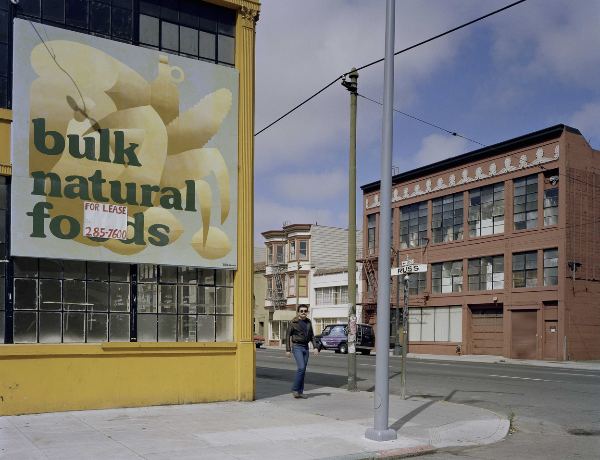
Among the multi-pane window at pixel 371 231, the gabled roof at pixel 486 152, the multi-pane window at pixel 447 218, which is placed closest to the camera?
the gabled roof at pixel 486 152

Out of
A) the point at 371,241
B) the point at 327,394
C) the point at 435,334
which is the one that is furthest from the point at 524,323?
the point at 327,394

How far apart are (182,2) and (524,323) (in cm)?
2998

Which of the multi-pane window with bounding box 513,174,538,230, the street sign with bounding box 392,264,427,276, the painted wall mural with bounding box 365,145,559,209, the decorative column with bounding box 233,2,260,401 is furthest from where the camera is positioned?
the multi-pane window with bounding box 513,174,538,230

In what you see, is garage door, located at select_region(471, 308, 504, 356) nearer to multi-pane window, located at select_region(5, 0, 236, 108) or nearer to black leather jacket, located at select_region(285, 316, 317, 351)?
black leather jacket, located at select_region(285, 316, 317, 351)

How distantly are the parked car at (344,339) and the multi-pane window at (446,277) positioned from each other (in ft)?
21.1

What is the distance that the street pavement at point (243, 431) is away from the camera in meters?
7.68

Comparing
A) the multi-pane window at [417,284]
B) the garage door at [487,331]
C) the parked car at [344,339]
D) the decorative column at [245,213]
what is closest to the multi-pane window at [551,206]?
the garage door at [487,331]

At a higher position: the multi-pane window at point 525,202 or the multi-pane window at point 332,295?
the multi-pane window at point 525,202

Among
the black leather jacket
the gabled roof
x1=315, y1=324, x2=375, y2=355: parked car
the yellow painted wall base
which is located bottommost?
x1=315, y1=324, x2=375, y2=355: parked car

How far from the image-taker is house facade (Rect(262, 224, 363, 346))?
55469 mm

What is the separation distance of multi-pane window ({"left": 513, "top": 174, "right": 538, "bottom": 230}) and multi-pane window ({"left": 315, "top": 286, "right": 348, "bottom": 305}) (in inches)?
742

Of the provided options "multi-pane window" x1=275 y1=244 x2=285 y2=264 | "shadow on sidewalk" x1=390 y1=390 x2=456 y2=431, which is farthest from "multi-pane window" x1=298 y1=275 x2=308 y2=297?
"shadow on sidewalk" x1=390 y1=390 x2=456 y2=431

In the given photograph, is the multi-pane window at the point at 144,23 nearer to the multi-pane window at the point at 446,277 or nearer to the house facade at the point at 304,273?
the multi-pane window at the point at 446,277

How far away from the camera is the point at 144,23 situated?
38.4 ft
